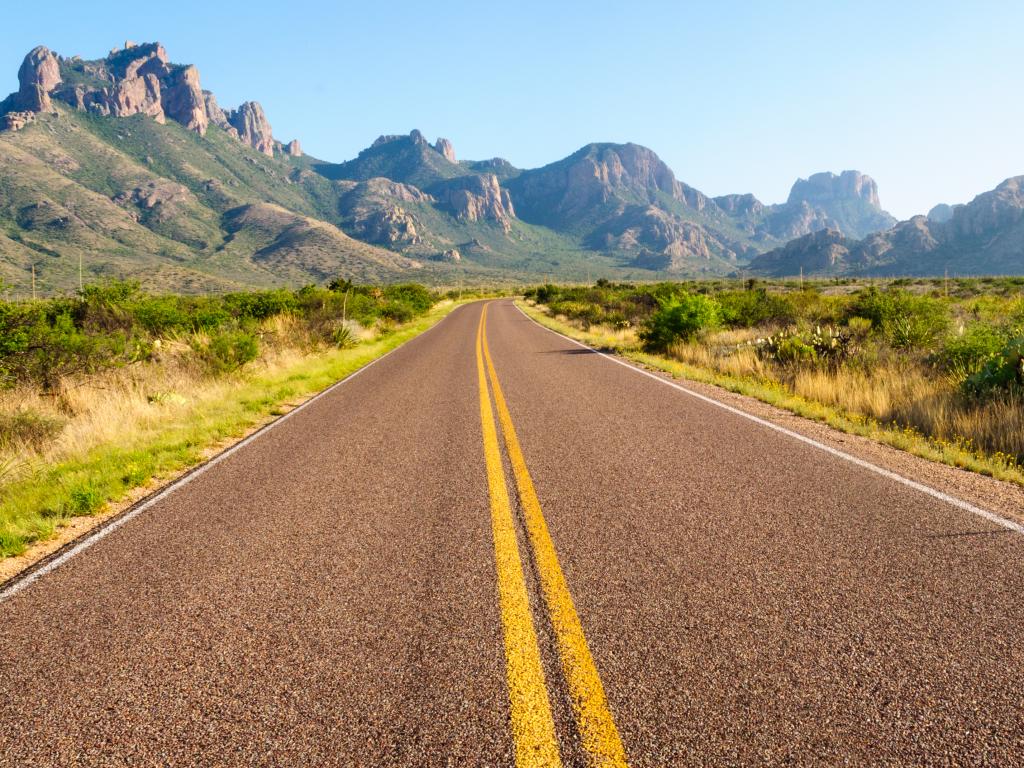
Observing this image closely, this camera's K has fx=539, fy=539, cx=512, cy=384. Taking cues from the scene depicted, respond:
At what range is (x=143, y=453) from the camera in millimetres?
6570

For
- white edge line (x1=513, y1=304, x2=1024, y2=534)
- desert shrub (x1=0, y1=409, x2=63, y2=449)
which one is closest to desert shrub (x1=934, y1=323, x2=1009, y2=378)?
white edge line (x1=513, y1=304, x2=1024, y2=534)

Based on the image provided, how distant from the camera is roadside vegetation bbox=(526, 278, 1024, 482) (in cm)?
658

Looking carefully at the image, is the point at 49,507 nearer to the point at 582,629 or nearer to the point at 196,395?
the point at 582,629

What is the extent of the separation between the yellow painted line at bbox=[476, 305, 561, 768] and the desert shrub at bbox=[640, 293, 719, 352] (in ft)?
43.6

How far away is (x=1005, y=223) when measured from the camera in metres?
128

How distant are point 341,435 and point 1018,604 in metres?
6.97

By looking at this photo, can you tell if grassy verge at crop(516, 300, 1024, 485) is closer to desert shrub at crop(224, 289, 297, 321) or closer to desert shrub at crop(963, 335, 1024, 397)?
desert shrub at crop(963, 335, 1024, 397)

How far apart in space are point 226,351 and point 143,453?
21.7 feet

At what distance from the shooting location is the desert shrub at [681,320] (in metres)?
16.6

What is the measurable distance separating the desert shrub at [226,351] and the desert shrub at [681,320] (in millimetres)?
11533

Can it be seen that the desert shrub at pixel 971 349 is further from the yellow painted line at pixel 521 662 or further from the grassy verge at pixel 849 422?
the yellow painted line at pixel 521 662

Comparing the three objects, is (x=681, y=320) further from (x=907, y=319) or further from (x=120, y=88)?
(x=120, y=88)

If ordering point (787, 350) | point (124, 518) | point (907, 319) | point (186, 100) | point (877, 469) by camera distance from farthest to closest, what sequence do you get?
point (186, 100) < point (907, 319) < point (787, 350) < point (877, 469) < point (124, 518)

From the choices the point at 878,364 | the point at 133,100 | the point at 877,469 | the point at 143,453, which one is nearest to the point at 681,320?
the point at 878,364
